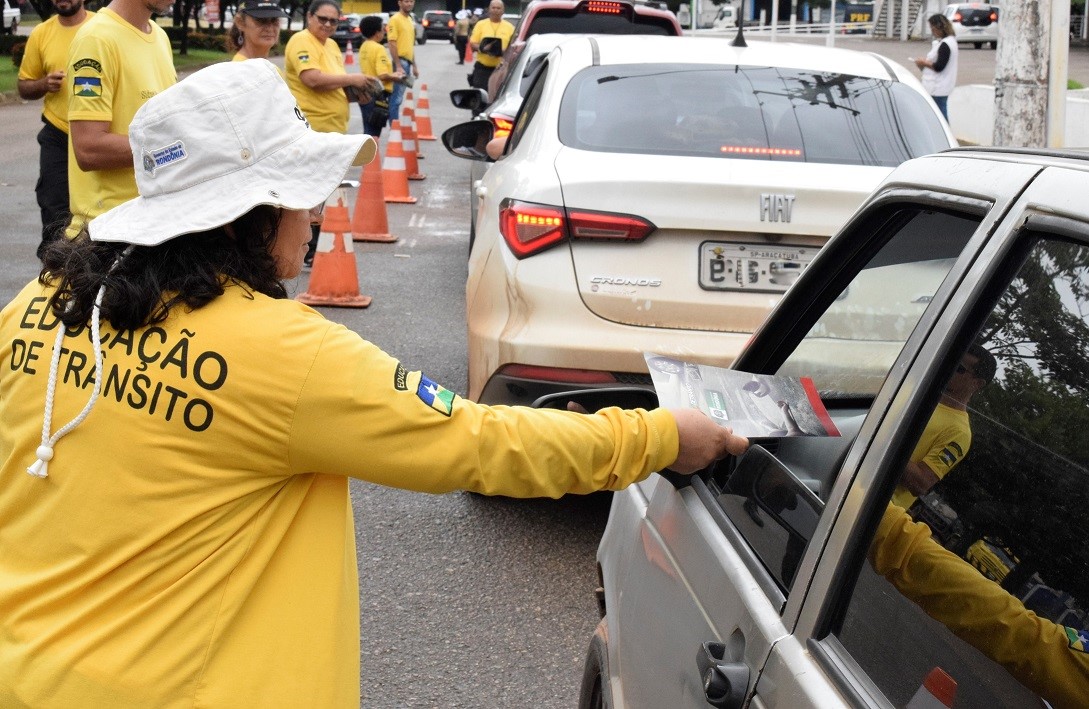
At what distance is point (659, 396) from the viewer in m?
2.12

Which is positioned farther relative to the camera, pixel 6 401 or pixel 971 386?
pixel 6 401

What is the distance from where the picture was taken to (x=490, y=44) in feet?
56.3

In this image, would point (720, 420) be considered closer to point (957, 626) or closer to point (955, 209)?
point (955, 209)

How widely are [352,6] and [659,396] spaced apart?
5681 cm

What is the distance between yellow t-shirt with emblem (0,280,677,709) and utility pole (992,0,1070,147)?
7.15 metres

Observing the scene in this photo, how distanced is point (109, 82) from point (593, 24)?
29.0ft

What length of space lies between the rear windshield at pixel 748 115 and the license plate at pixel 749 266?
0.46 metres

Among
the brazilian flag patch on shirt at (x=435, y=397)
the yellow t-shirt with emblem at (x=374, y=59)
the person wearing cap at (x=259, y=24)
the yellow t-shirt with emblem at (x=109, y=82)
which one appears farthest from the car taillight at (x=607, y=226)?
the yellow t-shirt with emblem at (x=374, y=59)

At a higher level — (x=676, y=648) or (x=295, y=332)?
(x=295, y=332)

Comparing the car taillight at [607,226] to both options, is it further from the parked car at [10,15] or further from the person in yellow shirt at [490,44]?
the parked car at [10,15]

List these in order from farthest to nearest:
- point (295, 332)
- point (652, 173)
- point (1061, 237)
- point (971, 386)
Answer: point (652, 173)
point (295, 332)
point (971, 386)
point (1061, 237)

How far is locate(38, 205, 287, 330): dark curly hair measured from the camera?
5.94 feet

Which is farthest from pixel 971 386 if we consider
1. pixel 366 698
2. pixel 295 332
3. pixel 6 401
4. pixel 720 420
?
pixel 366 698

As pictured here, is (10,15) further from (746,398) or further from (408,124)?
(746,398)
